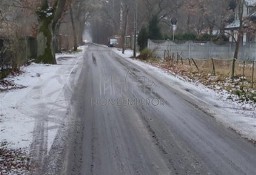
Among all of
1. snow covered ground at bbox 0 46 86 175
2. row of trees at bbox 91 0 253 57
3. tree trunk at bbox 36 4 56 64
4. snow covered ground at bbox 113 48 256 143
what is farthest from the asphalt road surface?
tree trunk at bbox 36 4 56 64

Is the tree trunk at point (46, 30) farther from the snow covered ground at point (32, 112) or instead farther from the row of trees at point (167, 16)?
the row of trees at point (167, 16)

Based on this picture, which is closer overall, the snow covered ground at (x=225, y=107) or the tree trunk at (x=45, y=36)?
the snow covered ground at (x=225, y=107)

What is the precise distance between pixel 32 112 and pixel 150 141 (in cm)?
412

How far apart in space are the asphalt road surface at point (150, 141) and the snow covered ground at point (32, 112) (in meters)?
0.53

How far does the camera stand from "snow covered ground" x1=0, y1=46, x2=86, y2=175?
7.98 m

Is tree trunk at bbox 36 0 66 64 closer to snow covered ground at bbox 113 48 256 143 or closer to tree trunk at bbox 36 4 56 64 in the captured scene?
tree trunk at bbox 36 4 56 64

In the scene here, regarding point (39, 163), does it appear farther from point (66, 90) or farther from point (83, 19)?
point (83, 19)

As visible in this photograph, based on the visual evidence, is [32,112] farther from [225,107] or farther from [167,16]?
[167,16]

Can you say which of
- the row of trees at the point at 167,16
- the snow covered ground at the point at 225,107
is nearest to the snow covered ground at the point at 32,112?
the snow covered ground at the point at 225,107

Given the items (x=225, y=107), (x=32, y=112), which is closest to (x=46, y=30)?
(x=32, y=112)

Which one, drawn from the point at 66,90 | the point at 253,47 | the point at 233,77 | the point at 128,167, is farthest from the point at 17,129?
the point at 253,47

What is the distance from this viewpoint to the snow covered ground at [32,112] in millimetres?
7984

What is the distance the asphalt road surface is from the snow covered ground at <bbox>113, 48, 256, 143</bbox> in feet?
1.08

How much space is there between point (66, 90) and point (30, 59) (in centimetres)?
1461
